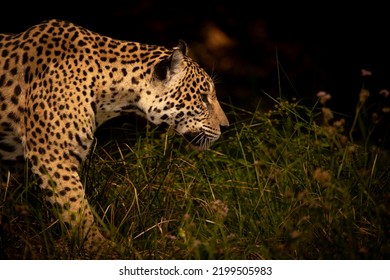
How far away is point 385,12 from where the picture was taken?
38.7 feet

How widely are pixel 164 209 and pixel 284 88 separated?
4767 mm

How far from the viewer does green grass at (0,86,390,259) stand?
20.7ft

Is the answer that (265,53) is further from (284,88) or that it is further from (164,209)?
(164,209)

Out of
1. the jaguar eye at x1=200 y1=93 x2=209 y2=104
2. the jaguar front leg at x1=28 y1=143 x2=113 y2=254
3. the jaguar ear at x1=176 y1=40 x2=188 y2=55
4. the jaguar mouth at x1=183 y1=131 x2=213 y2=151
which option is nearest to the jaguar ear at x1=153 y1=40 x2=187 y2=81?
the jaguar ear at x1=176 y1=40 x2=188 y2=55

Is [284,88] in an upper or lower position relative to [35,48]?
lower

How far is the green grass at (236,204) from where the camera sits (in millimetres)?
6301

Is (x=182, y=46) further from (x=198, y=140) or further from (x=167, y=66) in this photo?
(x=198, y=140)

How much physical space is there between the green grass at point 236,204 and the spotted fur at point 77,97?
0.80 feet

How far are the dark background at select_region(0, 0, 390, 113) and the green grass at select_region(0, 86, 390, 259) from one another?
3268 millimetres

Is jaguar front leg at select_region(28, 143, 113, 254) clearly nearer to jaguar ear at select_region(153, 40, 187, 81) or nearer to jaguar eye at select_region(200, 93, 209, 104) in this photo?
jaguar ear at select_region(153, 40, 187, 81)

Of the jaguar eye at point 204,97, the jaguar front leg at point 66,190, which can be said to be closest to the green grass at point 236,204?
the jaguar front leg at point 66,190
